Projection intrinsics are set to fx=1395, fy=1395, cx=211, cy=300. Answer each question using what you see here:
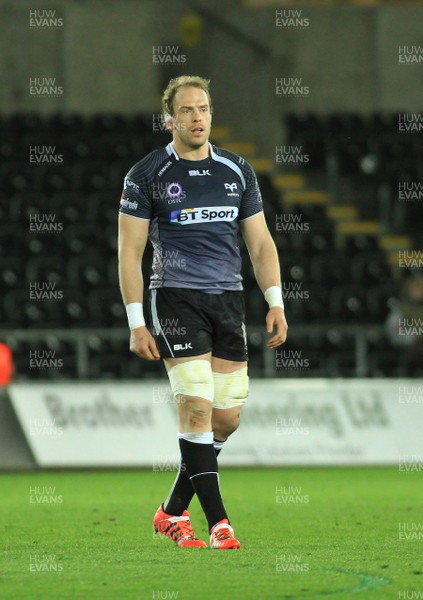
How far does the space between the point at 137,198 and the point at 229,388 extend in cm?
111

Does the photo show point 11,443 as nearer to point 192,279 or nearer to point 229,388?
point 229,388

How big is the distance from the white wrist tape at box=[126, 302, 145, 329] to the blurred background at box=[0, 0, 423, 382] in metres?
8.01

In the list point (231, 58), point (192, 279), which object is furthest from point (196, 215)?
point (231, 58)

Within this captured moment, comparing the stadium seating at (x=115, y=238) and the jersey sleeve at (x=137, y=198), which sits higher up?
the jersey sleeve at (x=137, y=198)

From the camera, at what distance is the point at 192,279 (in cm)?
727

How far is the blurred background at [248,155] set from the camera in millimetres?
17109

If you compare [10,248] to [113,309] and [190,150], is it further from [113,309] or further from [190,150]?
[190,150]

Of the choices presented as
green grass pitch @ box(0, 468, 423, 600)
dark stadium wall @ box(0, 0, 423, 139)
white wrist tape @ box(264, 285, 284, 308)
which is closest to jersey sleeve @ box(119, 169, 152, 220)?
white wrist tape @ box(264, 285, 284, 308)

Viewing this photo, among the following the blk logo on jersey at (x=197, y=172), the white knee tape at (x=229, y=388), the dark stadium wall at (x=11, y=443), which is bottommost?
the dark stadium wall at (x=11, y=443)

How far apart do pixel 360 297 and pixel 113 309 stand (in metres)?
3.32

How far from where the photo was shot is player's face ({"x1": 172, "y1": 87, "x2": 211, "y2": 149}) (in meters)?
7.21

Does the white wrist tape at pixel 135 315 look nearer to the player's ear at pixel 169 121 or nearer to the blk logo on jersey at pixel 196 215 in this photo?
the blk logo on jersey at pixel 196 215

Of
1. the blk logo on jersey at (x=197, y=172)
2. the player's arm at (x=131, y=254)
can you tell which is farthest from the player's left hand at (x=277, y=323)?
the blk logo on jersey at (x=197, y=172)

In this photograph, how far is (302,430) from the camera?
14422mm
